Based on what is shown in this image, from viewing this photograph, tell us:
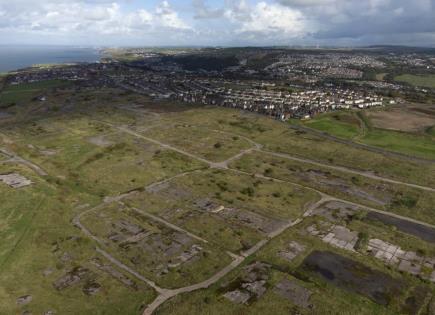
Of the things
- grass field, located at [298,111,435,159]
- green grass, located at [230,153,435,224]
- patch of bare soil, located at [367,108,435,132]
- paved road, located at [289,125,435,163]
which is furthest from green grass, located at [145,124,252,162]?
patch of bare soil, located at [367,108,435,132]

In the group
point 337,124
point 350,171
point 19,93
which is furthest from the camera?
point 19,93

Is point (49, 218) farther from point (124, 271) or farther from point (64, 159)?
point (64, 159)

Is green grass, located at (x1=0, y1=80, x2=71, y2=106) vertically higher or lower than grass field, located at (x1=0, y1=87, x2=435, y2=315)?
higher

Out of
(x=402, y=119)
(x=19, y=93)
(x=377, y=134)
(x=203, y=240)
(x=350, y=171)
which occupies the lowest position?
(x=203, y=240)

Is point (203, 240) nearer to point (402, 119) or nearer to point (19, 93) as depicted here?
point (402, 119)

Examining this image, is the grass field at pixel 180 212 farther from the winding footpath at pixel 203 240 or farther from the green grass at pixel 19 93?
the green grass at pixel 19 93

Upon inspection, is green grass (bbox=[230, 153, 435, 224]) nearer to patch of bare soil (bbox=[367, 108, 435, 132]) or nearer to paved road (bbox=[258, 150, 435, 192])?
paved road (bbox=[258, 150, 435, 192])

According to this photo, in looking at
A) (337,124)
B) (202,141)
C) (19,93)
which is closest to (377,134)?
(337,124)

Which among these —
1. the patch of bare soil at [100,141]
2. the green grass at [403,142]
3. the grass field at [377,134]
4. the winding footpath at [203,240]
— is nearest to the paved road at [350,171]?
the winding footpath at [203,240]

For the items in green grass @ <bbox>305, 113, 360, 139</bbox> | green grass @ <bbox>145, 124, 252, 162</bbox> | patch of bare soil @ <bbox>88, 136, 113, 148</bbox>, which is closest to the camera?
green grass @ <bbox>145, 124, 252, 162</bbox>

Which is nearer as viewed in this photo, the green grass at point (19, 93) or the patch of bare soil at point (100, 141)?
the patch of bare soil at point (100, 141)
